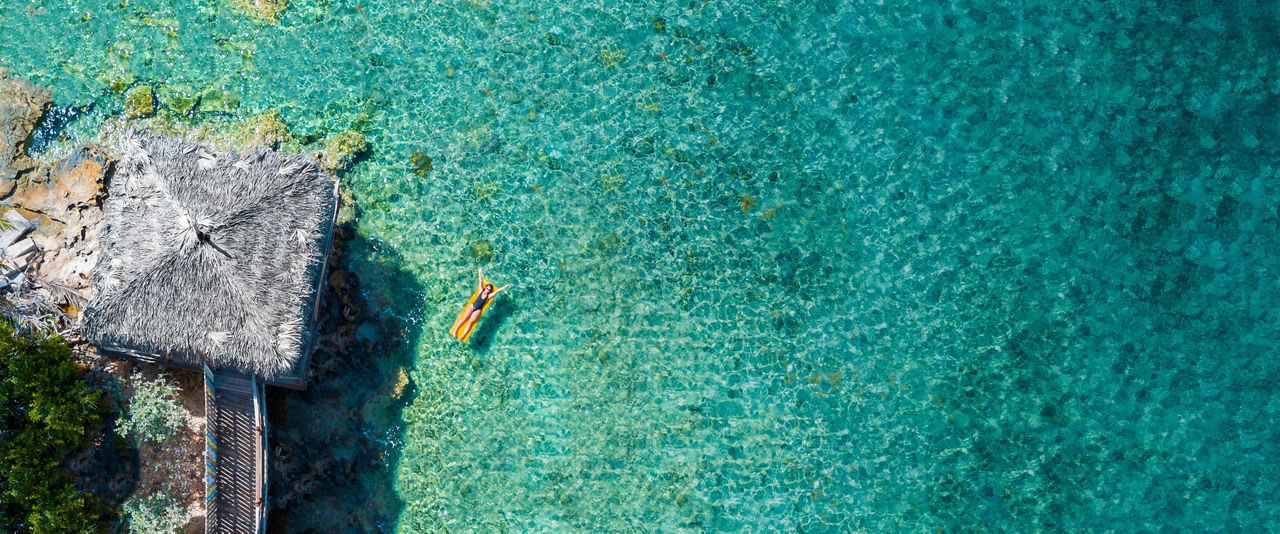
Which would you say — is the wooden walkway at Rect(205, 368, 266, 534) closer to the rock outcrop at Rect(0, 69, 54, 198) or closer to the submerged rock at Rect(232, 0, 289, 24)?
the rock outcrop at Rect(0, 69, 54, 198)

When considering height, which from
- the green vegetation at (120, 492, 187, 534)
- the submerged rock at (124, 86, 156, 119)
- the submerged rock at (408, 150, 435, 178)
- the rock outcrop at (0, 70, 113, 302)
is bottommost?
the green vegetation at (120, 492, 187, 534)

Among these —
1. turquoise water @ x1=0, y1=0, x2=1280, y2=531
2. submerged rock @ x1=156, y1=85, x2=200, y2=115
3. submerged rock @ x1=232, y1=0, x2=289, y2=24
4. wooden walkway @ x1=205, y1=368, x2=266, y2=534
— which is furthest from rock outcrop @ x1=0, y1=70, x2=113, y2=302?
submerged rock @ x1=232, y1=0, x2=289, y2=24

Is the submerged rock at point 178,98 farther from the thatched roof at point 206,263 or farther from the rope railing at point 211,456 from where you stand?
the rope railing at point 211,456

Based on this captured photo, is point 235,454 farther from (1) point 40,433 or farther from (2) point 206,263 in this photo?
(2) point 206,263

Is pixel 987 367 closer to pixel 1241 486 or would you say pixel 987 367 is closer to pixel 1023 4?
pixel 1241 486

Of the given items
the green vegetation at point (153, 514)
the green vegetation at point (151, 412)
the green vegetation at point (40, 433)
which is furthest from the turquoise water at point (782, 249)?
the green vegetation at point (40, 433)

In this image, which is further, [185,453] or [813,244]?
[813,244]

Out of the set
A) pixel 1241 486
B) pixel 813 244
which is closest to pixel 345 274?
pixel 813 244
